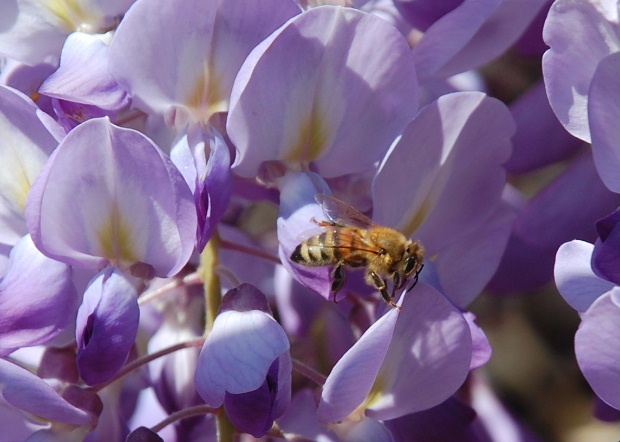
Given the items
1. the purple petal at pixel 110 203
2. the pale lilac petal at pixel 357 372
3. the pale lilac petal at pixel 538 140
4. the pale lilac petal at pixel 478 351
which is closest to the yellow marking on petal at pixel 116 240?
the purple petal at pixel 110 203

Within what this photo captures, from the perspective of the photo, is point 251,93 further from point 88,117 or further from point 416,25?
point 416,25

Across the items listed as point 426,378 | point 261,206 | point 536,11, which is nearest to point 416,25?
point 536,11

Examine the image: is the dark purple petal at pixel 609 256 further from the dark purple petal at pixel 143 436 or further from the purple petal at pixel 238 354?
the dark purple petal at pixel 143 436

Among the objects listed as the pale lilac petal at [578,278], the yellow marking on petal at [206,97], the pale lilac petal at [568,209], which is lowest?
the pale lilac petal at [568,209]

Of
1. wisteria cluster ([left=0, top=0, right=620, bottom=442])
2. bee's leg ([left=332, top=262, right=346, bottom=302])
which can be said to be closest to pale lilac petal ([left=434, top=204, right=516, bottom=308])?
wisteria cluster ([left=0, top=0, right=620, bottom=442])

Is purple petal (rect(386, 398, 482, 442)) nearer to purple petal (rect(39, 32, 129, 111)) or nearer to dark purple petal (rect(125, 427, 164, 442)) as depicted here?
dark purple petal (rect(125, 427, 164, 442))

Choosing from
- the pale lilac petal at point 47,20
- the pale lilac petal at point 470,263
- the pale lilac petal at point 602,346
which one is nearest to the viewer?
the pale lilac petal at point 602,346

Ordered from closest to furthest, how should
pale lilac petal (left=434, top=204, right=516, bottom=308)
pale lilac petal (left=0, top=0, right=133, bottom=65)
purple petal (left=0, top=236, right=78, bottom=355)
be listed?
Answer: purple petal (left=0, top=236, right=78, bottom=355) < pale lilac petal (left=0, top=0, right=133, bottom=65) < pale lilac petal (left=434, top=204, right=516, bottom=308)

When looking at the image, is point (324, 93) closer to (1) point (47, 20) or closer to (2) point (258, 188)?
(2) point (258, 188)

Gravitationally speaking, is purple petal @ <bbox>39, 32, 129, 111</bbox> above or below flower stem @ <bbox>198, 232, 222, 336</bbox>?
above
